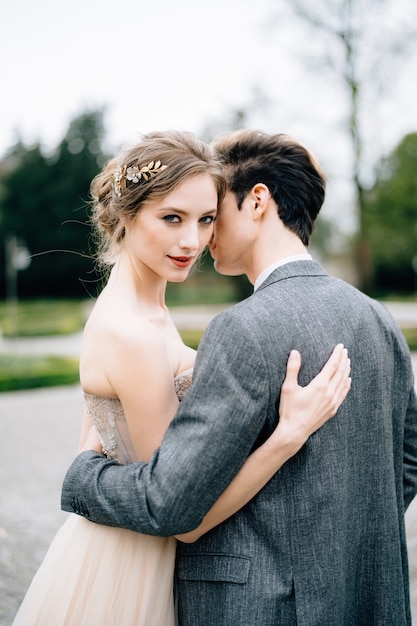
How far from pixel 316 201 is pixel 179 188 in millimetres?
407

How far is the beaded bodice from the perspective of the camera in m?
1.82

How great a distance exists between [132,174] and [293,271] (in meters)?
0.59

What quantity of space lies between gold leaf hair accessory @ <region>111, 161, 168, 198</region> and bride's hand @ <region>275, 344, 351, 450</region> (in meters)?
0.72

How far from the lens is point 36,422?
8992 millimetres

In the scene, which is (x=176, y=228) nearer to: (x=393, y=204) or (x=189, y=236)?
(x=189, y=236)

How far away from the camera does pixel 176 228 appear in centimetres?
187

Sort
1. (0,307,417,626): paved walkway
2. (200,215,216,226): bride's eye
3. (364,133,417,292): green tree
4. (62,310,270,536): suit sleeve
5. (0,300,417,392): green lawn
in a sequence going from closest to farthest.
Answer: (62,310,270,536): suit sleeve
(200,215,216,226): bride's eye
(0,307,417,626): paved walkway
(0,300,417,392): green lawn
(364,133,417,292): green tree

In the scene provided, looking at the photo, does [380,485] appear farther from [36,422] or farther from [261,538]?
[36,422]

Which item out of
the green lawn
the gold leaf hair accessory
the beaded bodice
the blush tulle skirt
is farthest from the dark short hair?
the green lawn

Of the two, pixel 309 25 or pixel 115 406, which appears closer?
pixel 115 406

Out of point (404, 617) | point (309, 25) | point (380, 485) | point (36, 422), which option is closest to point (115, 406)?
point (380, 485)

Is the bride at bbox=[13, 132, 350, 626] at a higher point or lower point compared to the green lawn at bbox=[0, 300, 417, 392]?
higher

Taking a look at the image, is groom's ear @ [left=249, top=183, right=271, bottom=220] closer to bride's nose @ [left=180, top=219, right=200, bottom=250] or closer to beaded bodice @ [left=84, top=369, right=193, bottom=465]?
bride's nose @ [left=180, top=219, right=200, bottom=250]

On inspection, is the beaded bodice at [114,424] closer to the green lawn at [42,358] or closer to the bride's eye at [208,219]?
the bride's eye at [208,219]
